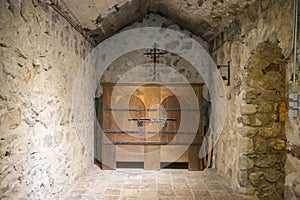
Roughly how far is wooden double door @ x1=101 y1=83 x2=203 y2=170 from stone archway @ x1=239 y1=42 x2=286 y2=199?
1.03m

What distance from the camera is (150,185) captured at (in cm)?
278

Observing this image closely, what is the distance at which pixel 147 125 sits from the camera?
11.3ft

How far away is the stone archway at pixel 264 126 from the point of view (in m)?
2.40

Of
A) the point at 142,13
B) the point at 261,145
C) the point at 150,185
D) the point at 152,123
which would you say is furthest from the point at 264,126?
the point at 142,13

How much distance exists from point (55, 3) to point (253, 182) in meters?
2.41

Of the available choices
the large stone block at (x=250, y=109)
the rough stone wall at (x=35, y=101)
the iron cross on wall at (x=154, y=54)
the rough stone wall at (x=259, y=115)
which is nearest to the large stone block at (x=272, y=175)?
the rough stone wall at (x=259, y=115)

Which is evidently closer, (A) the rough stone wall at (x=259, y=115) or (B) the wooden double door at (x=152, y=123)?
(A) the rough stone wall at (x=259, y=115)

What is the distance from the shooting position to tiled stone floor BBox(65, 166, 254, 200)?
2455 millimetres

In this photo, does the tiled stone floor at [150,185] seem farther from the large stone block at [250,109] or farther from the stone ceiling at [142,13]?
the stone ceiling at [142,13]

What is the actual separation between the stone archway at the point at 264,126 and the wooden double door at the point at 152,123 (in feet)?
3.37

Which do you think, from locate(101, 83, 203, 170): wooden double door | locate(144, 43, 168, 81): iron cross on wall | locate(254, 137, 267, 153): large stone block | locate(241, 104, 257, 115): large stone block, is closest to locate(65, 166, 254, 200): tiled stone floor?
locate(101, 83, 203, 170): wooden double door

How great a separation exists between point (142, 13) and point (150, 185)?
2.45 meters

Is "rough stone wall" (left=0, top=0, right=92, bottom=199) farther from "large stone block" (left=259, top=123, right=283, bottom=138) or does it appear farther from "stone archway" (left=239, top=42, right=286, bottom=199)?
"large stone block" (left=259, top=123, right=283, bottom=138)

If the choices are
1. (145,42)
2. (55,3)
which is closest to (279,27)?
(55,3)
